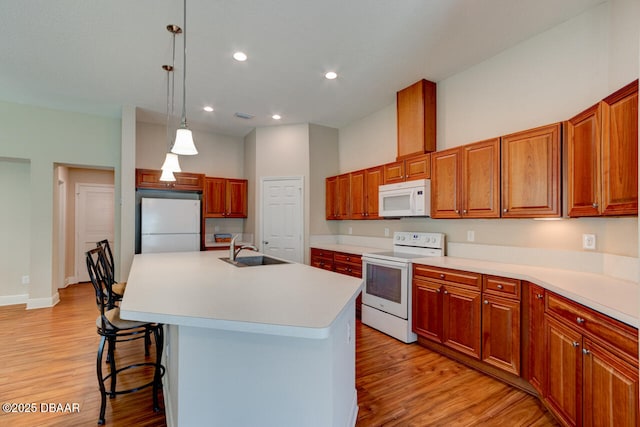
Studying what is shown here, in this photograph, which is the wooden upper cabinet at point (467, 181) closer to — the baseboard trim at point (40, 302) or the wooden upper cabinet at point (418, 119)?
the wooden upper cabinet at point (418, 119)

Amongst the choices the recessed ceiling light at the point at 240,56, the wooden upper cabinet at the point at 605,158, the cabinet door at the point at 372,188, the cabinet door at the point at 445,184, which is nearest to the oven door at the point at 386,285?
the cabinet door at the point at 445,184

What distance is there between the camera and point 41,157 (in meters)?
4.53

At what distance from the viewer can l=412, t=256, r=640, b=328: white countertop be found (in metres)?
1.45

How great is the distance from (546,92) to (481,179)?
35.6 inches

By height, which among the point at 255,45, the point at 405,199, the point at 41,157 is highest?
the point at 255,45

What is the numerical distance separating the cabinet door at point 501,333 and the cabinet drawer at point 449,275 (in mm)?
156

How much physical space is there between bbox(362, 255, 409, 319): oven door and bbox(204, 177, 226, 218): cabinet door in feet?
10.1

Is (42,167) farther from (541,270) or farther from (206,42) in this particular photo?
(541,270)

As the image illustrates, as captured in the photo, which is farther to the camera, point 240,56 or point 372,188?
point 372,188

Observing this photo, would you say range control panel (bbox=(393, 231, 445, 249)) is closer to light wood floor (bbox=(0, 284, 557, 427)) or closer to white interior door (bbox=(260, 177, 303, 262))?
light wood floor (bbox=(0, 284, 557, 427))

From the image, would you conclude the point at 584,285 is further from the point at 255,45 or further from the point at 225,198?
the point at 225,198

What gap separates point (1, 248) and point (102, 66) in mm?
3657

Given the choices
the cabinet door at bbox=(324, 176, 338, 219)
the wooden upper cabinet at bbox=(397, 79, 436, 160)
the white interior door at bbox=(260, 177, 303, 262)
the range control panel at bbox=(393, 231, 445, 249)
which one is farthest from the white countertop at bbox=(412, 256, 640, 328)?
the white interior door at bbox=(260, 177, 303, 262)

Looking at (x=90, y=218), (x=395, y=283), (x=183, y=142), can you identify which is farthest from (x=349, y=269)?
(x=90, y=218)
